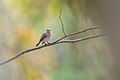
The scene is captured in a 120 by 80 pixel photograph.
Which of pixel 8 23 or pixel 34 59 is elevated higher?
pixel 8 23

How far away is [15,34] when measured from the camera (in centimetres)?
416

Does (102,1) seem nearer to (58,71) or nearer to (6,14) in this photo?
(6,14)

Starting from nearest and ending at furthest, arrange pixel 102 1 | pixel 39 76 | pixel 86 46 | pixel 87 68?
pixel 102 1, pixel 86 46, pixel 87 68, pixel 39 76

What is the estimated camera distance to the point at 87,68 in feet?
12.9

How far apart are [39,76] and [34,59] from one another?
448 mm

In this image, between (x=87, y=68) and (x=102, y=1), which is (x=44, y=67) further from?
(x=102, y=1)

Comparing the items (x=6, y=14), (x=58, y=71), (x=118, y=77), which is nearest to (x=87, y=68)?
(x=58, y=71)

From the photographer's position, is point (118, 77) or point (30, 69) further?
point (30, 69)

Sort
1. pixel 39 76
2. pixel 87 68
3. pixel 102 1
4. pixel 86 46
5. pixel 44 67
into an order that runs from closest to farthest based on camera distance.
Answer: pixel 102 1 → pixel 86 46 → pixel 87 68 → pixel 39 76 → pixel 44 67

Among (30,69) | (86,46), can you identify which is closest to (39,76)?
(30,69)

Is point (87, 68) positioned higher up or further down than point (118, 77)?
further down

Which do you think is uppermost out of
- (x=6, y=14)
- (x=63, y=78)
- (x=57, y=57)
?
(x=6, y=14)

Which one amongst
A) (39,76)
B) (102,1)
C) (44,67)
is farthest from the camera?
(44,67)

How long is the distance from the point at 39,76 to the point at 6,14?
0.88 metres
